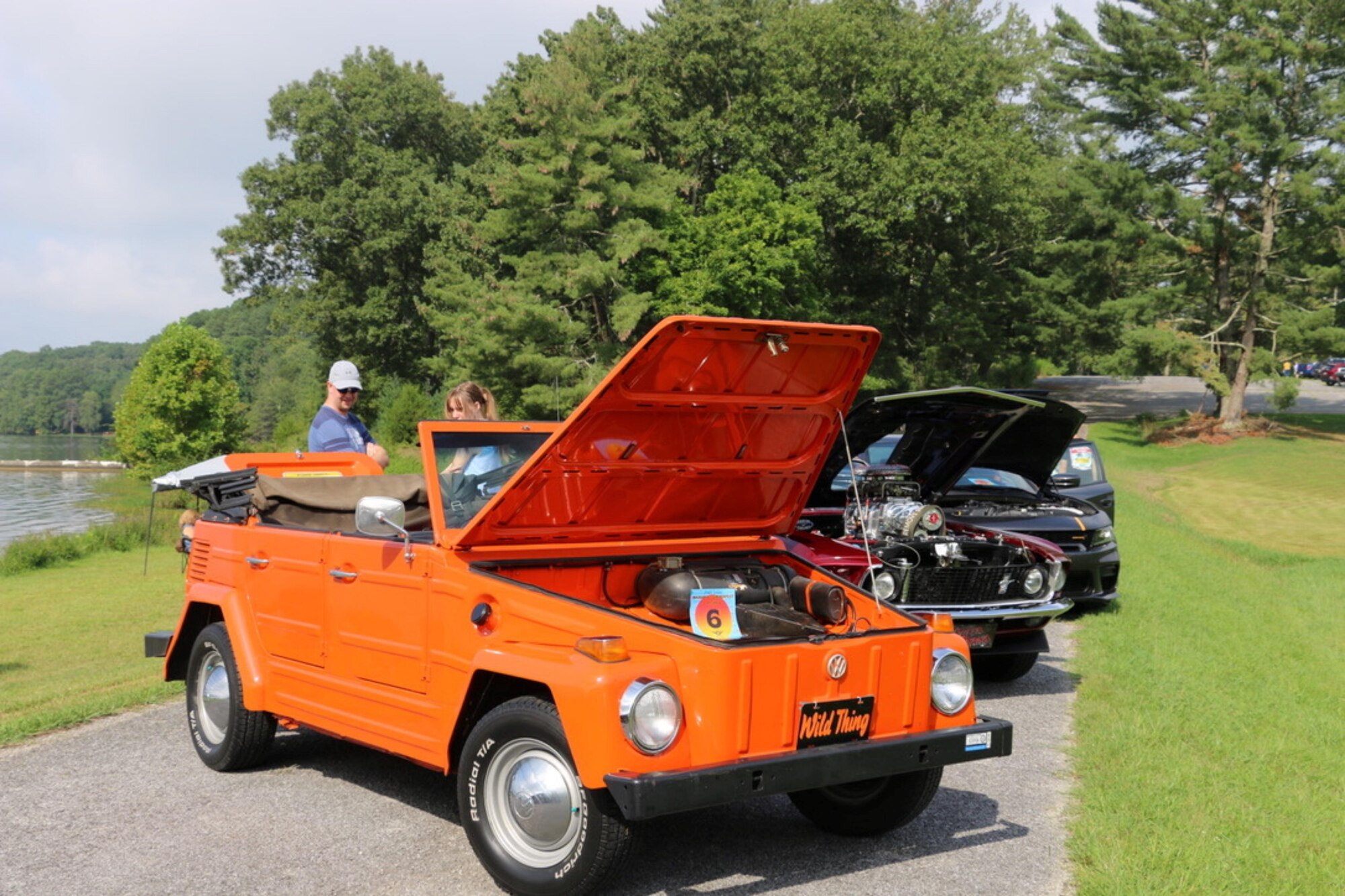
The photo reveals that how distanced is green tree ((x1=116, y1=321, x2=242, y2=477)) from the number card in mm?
62614

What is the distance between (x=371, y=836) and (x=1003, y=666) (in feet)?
17.5

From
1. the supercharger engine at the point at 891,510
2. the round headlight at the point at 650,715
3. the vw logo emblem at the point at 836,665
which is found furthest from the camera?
the supercharger engine at the point at 891,510

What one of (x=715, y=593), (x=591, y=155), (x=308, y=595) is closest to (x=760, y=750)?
(x=715, y=593)

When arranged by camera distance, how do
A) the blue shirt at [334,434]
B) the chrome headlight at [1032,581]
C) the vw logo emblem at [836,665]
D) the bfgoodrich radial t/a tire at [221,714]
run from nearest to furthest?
the vw logo emblem at [836,665]
the bfgoodrich radial t/a tire at [221,714]
the blue shirt at [334,434]
the chrome headlight at [1032,581]

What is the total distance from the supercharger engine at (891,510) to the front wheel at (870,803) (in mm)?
2836

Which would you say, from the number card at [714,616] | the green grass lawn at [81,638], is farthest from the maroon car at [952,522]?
the green grass lawn at [81,638]

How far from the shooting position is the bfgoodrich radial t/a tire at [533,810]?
445 cm

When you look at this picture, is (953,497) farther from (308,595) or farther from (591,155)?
(591,155)

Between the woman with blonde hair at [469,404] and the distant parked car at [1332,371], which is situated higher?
the distant parked car at [1332,371]

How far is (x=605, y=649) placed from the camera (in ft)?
A: 14.8

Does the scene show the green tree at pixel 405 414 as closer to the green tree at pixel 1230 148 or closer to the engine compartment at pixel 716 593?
the green tree at pixel 1230 148

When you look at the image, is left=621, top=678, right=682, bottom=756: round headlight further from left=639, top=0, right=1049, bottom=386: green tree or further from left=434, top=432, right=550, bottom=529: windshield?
left=639, top=0, right=1049, bottom=386: green tree

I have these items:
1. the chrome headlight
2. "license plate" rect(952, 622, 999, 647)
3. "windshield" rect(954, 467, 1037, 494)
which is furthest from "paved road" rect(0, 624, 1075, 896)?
"windshield" rect(954, 467, 1037, 494)

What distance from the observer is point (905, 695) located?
5.03 meters
